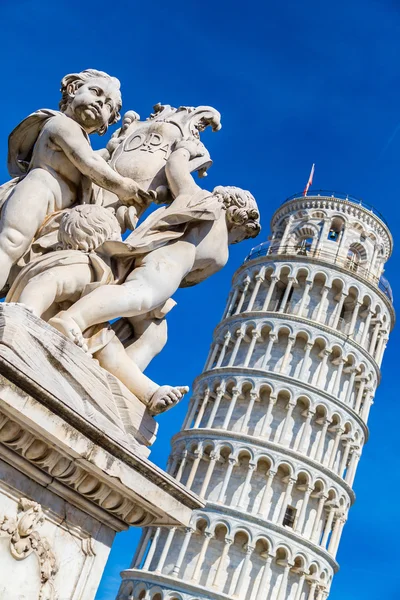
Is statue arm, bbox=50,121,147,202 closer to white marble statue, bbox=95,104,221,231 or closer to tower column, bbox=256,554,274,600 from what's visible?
white marble statue, bbox=95,104,221,231

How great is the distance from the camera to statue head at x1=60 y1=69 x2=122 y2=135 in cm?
300

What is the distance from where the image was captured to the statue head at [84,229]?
270 centimetres

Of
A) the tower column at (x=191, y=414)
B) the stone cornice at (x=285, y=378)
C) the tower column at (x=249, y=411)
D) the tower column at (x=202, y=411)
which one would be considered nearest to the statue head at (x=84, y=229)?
the tower column at (x=249, y=411)

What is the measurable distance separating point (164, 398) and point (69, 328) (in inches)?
16.5

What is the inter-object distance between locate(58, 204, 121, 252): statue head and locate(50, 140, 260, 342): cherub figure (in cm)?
5

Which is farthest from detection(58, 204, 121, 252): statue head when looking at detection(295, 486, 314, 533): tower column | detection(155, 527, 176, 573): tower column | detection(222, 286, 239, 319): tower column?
detection(222, 286, 239, 319): tower column

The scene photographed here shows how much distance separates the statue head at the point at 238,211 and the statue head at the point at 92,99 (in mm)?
497

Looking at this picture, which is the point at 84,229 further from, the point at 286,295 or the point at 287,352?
the point at 286,295

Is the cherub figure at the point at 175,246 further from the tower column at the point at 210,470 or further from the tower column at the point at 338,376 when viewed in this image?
the tower column at the point at 338,376

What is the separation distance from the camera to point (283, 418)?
3078 centimetres

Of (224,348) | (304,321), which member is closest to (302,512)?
(224,348)

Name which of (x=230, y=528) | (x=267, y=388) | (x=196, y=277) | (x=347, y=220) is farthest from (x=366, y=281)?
(x=196, y=277)

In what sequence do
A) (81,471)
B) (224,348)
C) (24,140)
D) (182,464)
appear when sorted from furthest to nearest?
(224,348), (182,464), (24,140), (81,471)

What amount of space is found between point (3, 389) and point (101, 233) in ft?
2.95
